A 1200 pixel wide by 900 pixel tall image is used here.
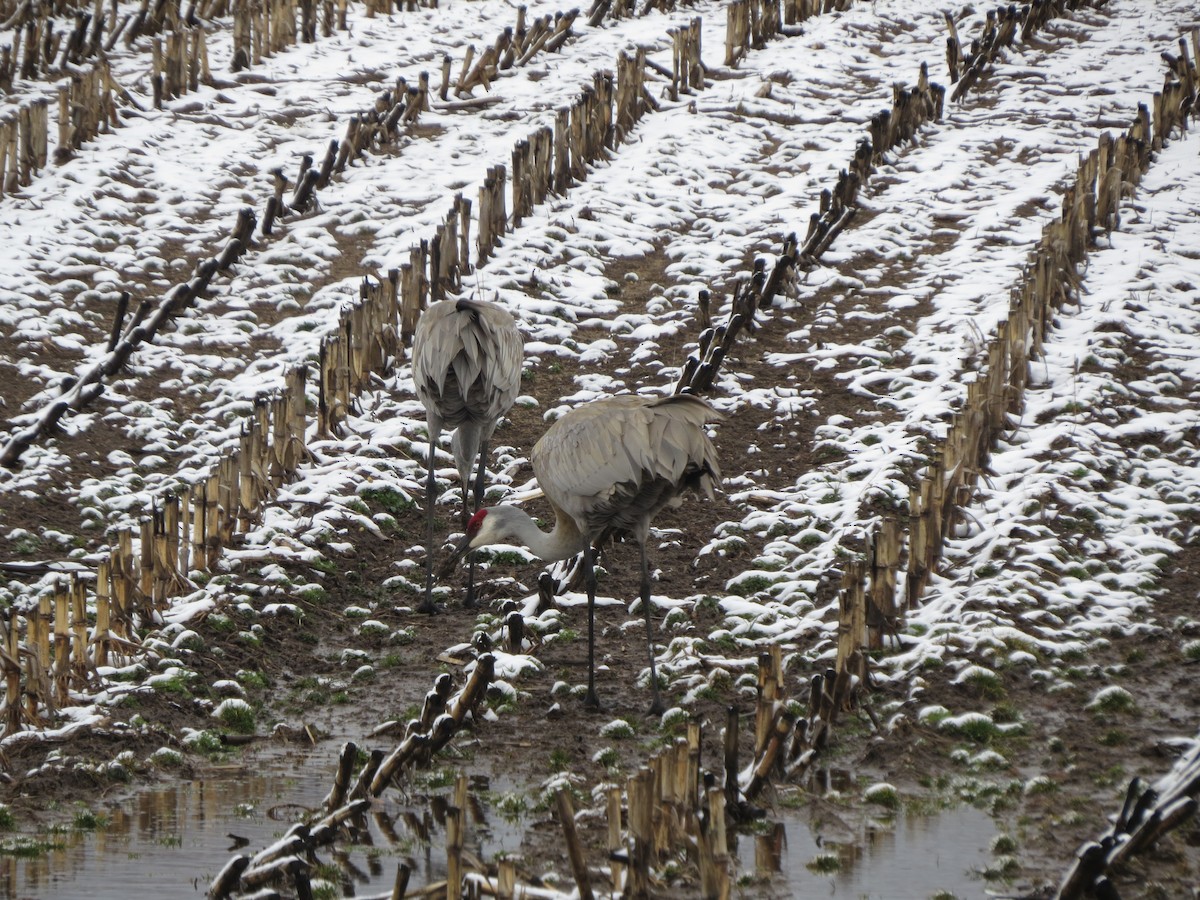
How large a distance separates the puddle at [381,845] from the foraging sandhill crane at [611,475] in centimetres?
128

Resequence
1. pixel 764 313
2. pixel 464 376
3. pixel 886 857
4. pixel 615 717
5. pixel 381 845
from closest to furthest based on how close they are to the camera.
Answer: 1. pixel 886 857
2. pixel 381 845
3. pixel 615 717
4. pixel 464 376
5. pixel 764 313

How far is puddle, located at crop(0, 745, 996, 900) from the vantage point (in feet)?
15.6

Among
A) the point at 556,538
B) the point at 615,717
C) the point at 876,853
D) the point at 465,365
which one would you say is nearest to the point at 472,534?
the point at 556,538

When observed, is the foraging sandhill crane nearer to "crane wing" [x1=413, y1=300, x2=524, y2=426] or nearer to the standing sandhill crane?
the standing sandhill crane

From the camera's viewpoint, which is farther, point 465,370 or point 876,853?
point 465,370

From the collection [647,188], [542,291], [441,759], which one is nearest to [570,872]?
[441,759]

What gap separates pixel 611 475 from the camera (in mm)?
6367

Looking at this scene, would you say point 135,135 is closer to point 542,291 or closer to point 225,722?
point 542,291

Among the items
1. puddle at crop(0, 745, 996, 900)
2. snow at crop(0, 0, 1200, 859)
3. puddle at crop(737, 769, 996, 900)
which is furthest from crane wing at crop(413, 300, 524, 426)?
puddle at crop(737, 769, 996, 900)

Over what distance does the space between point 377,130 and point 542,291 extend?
4.29 m

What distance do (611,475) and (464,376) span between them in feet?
5.70

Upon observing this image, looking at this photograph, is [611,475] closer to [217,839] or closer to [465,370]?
[465,370]

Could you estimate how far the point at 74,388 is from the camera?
9.42m

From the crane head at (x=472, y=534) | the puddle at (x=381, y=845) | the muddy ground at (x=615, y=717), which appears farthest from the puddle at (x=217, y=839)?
the crane head at (x=472, y=534)
